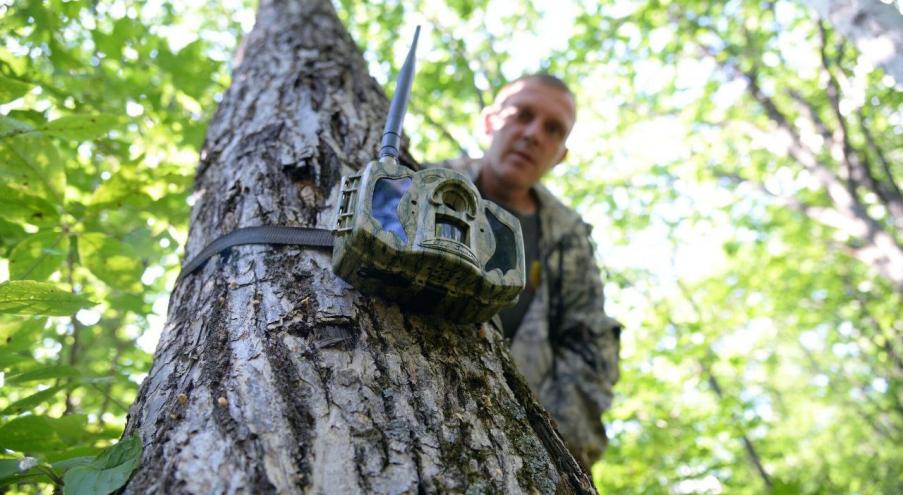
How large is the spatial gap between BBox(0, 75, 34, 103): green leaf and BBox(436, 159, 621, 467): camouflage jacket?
5.87 ft

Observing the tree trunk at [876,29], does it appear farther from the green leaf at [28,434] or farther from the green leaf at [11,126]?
the green leaf at [28,434]

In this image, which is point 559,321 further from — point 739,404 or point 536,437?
→ point 739,404

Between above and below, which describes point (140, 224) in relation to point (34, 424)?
above

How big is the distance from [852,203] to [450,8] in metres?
7.76

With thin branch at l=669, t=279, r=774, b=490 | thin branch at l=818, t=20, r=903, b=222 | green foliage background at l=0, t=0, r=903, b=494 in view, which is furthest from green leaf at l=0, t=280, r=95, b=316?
thin branch at l=818, t=20, r=903, b=222

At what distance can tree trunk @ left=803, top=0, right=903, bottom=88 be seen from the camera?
3914 mm

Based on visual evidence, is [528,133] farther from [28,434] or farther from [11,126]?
[28,434]

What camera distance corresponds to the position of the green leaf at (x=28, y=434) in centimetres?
133

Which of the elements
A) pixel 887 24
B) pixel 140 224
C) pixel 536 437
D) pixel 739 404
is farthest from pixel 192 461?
pixel 739 404

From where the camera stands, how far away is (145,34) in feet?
11.8

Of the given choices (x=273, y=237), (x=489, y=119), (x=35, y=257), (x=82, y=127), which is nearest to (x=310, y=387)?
(x=273, y=237)

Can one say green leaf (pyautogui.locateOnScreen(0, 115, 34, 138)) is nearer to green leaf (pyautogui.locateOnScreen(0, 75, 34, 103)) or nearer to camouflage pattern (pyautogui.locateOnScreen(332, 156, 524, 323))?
green leaf (pyautogui.locateOnScreen(0, 75, 34, 103))

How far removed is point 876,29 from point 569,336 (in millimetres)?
3497

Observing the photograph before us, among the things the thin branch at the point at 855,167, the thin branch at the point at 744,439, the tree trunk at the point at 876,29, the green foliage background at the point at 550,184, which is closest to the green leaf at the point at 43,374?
the green foliage background at the point at 550,184
